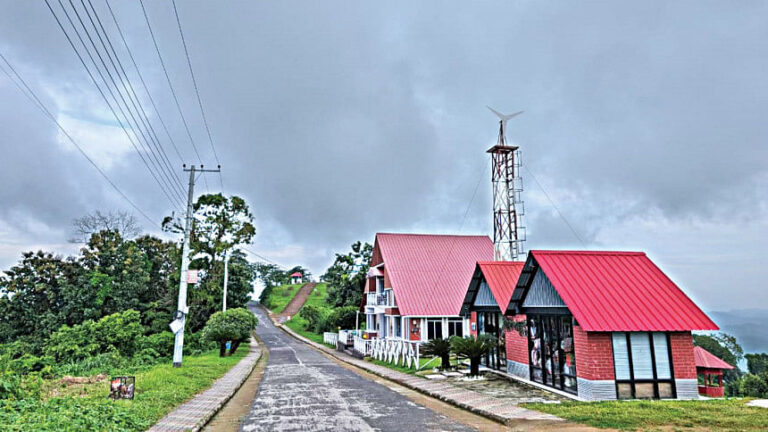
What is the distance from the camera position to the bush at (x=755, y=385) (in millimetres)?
23688

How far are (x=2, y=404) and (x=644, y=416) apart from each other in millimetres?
14064

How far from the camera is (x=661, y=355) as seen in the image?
13.1 meters

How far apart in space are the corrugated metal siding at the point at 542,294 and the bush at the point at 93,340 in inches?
915

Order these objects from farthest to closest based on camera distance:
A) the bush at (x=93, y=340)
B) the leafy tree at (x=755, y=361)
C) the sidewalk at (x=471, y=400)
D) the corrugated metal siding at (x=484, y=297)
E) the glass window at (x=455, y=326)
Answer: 1. the leafy tree at (x=755, y=361)
2. the glass window at (x=455, y=326)
3. the bush at (x=93, y=340)
4. the corrugated metal siding at (x=484, y=297)
5. the sidewalk at (x=471, y=400)

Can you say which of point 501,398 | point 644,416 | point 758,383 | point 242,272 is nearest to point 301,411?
point 501,398

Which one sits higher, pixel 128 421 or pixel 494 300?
pixel 494 300

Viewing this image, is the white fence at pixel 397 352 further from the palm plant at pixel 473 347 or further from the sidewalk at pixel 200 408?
the sidewalk at pixel 200 408

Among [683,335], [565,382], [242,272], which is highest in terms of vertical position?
[242,272]

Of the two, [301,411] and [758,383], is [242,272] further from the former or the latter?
[758,383]

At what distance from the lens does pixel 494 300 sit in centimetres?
1955

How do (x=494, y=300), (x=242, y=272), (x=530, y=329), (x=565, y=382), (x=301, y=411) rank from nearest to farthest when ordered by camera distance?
(x=301, y=411) < (x=565, y=382) < (x=530, y=329) < (x=494, y=300) < (x=242, y=272)

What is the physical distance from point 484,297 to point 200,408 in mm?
12565

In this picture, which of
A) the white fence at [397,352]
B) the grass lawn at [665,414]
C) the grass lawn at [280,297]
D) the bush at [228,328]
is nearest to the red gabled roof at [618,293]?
the grass lawn at [665,414]

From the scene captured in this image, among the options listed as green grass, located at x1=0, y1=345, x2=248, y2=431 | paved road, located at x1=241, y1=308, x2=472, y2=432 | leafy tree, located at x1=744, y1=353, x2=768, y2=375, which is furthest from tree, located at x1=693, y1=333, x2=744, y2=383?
green grass, located at x1=0, y1=345, x2=248, y2=431
